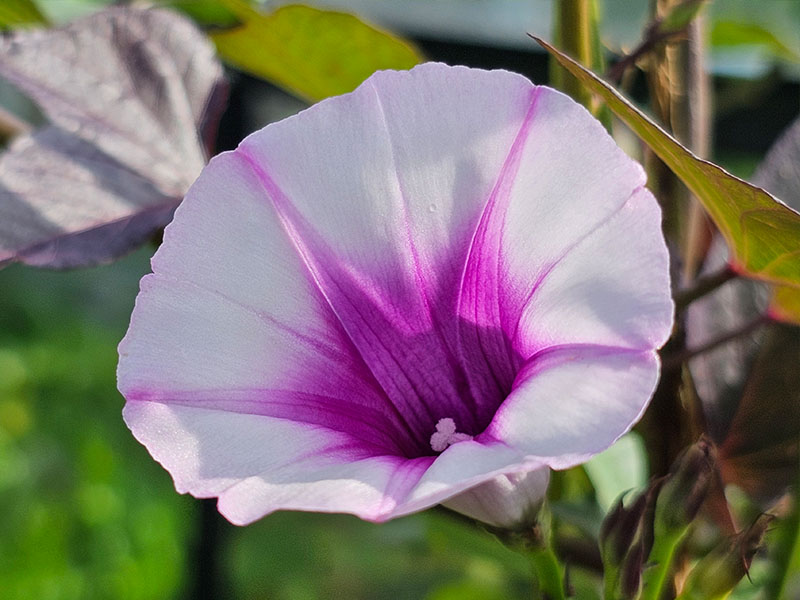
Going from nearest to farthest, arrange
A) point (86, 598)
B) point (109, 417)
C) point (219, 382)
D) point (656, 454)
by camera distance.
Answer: point (219, 382), point (656, 454), point (86, 598), point (109, 417)

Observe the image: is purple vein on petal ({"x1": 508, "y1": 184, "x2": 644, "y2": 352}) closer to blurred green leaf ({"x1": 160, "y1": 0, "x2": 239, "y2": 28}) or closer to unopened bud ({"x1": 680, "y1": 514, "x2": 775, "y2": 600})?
unopened bud ({"x1": 680, "y1": 514, "x2": 775, "y2": 600})

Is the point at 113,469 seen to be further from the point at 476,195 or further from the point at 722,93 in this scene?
the point at 476,195

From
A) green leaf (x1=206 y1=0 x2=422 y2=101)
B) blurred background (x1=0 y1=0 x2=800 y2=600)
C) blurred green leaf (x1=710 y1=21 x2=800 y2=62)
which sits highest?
blurred green leaf (x1=710 y1=21 x2=800 y2=62)

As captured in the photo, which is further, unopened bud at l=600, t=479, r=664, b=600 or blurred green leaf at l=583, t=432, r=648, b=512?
blurred green leaf at l=583, t=432, r=648, b=512

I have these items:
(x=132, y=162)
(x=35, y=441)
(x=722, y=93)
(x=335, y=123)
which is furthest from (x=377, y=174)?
(x=35, y=441)

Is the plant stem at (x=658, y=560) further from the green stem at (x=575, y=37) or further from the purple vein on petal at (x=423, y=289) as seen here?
the green stem at (x=575, y=37)

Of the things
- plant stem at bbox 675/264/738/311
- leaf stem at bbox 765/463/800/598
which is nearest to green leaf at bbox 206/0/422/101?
plant stem at bbox 675/264/738/311

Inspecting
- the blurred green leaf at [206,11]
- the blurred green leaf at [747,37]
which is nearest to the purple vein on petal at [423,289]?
the blurred green leaf at [206,11]

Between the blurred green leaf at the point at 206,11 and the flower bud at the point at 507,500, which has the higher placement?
the flower bud at the point at 507,500
